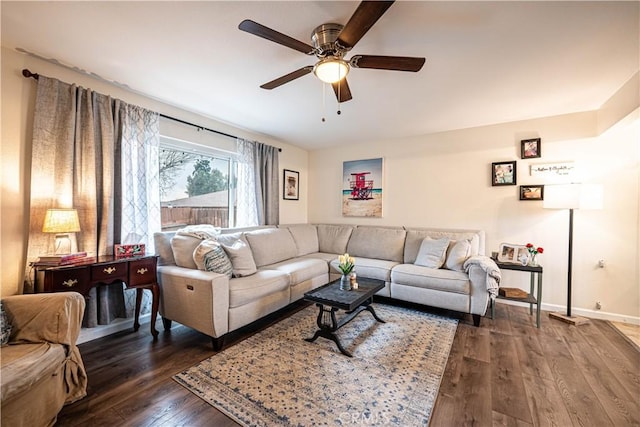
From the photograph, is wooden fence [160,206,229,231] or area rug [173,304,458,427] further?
wooden fence [160,206,229,231]

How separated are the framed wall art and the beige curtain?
321 cm

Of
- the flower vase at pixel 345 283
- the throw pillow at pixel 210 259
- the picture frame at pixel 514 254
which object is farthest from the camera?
the picture frame at pixel 514 254

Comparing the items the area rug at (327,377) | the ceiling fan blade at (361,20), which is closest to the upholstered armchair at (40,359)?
the area rug at (327,377)

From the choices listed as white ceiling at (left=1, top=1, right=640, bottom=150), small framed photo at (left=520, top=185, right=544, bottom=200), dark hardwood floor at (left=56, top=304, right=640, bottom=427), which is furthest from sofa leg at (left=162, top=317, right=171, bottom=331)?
small framed photo at (left=520, top=185, right=544, bottom=200)

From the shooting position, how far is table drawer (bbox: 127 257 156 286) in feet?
7.39

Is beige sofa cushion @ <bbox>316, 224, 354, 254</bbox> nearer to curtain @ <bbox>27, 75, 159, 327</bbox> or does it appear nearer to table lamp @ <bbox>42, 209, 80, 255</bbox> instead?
curtain @ <bbox>27, 75, 159, 327</bbox>

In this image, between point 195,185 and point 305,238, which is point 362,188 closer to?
point 305,238

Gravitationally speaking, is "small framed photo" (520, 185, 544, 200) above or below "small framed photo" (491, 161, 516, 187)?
below

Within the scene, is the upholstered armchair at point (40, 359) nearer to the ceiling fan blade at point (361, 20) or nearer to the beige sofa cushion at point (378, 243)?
the ceiling fan blade at point (361, 20)

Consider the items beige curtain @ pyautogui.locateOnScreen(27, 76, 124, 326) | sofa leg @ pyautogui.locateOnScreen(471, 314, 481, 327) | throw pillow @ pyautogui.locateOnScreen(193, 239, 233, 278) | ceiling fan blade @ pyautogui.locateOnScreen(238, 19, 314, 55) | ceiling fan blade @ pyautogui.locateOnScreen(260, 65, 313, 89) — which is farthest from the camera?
sofa leg @ pyautogui.locateOnScreen(471, 314, 481, 327)

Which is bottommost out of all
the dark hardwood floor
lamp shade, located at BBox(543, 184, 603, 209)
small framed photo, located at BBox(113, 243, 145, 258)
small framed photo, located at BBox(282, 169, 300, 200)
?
the dark hardwood floor

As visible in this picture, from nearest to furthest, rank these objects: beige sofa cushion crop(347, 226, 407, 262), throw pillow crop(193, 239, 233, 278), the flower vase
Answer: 1. throw pillow crop(193, 239, 233, 278)
2. the flower vase
3. beige sofa cushion crop(347, 226, 407, 262)

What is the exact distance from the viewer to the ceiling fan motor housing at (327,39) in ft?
5.24

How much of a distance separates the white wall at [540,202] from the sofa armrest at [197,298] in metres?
2.86
